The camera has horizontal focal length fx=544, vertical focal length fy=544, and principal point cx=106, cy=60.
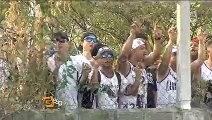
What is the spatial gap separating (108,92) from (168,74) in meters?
0.72

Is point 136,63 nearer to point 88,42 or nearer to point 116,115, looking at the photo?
point 88,42

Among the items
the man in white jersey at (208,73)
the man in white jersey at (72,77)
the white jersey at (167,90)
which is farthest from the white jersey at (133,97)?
the man in white jersey at (208,73)

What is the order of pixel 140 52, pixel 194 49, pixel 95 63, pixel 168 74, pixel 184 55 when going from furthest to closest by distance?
Answer: pixel 194 49 → pixel 140 52 → pixel 168 74 → pixel 95 63 → pixel 184 55

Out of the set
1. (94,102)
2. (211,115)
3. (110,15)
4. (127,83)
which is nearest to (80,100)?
(94,102)

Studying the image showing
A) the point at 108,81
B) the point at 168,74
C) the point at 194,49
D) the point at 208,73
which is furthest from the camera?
the point at 194,49

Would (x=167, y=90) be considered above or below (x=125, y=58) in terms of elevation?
below

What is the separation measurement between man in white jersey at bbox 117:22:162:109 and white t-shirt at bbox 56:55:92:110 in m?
0.44

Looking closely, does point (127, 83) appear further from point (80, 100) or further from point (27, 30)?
point (27, 30)

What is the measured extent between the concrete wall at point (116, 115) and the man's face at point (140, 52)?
885 mm

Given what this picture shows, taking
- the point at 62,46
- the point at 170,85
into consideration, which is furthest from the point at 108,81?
the point at 170,85

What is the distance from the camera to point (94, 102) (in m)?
4.87

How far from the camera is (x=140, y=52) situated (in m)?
5.46

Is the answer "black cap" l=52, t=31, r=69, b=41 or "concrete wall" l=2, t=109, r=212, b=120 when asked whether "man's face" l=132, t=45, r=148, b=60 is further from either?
"concrete wall" l=2, t=109, r=212, b=120

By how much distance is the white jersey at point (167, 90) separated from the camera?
5.05 meters
